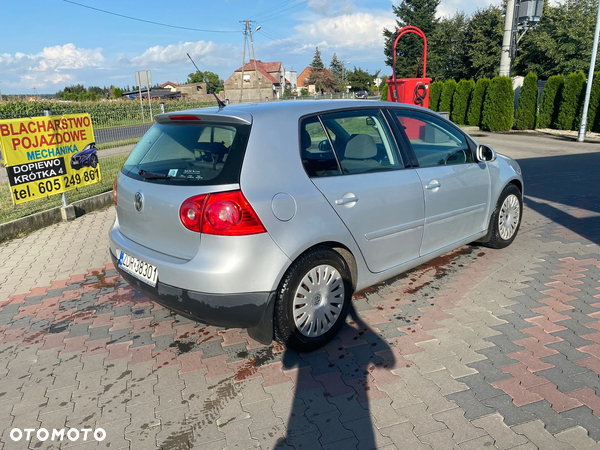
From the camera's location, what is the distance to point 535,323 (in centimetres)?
347

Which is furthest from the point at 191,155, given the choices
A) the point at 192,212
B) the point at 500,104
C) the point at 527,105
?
the point at 527,105

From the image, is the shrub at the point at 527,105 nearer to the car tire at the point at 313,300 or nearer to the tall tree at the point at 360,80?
the car tire at the point at 313,300

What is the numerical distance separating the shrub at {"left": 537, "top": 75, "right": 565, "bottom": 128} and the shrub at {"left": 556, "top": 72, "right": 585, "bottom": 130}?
17.7 inches

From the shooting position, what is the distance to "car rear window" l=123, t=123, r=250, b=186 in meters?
2.79

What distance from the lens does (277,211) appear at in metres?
2.79

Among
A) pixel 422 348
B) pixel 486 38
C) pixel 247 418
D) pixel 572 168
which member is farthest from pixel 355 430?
pixel 486 38

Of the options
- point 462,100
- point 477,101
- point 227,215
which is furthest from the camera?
point 462,100

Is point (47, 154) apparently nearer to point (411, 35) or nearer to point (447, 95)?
point (447, 95)

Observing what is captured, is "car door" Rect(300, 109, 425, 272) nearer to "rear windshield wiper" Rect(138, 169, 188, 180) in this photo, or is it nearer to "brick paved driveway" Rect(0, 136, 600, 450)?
"brick paved driveway" Rect(0, 136, 600, 450)

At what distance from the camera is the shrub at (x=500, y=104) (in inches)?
788

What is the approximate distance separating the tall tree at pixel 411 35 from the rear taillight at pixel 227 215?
5138 cm

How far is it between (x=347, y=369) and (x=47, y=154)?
19.9 feet

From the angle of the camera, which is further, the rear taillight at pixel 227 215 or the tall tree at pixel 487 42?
the tall tree at pixel 487 42

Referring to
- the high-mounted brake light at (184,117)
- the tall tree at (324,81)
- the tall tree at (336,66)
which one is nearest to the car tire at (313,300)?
the high-mounted brake light at (184,117)
